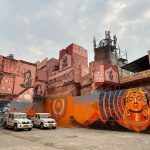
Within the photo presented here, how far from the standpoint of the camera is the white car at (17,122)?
21.9 metres

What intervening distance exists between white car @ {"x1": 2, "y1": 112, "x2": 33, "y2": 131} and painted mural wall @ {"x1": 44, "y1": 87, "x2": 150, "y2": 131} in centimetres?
716

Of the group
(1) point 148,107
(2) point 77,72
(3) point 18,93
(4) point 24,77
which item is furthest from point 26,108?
(1) point 148,107

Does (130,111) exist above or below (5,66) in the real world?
below

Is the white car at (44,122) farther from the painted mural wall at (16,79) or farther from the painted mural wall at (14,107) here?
the painted mural wall at (16,79)

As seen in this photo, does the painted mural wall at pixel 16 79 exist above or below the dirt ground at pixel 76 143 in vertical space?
above

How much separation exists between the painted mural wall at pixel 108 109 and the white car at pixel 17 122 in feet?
23.5

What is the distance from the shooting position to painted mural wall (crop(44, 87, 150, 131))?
789 inches

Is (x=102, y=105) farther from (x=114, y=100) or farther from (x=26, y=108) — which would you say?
(x=26, y=108)

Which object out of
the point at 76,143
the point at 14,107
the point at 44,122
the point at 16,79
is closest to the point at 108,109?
the point at 44,122

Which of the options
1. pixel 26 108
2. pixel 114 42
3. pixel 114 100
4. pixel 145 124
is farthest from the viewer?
pixel 114 42

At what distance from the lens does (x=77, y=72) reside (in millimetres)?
35812

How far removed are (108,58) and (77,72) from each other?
14.8 meters

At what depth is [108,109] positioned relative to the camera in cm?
2303

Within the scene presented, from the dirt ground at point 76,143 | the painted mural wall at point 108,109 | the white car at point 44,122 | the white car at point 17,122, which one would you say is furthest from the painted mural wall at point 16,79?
the dirt ground at point 76,143
